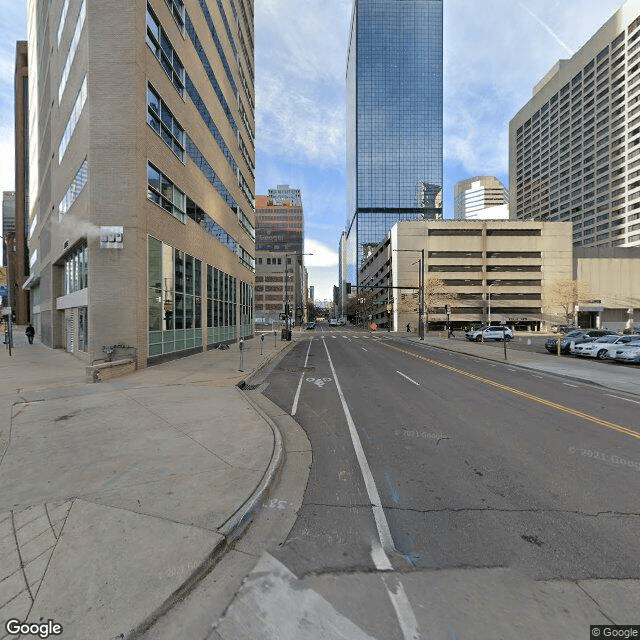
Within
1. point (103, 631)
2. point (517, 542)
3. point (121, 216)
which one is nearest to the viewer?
point (103, 631)

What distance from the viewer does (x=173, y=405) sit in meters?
8.54

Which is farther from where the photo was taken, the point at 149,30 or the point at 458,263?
the point at 458,263

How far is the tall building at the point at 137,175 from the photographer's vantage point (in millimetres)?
14461

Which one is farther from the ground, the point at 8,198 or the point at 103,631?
the point at 8,198

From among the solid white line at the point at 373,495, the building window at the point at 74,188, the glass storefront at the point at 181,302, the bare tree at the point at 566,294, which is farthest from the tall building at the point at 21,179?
the bare tree at the point at 566,294

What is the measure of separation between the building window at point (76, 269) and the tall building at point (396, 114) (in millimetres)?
141304

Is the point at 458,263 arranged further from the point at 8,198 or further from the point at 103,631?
the point at 8,198

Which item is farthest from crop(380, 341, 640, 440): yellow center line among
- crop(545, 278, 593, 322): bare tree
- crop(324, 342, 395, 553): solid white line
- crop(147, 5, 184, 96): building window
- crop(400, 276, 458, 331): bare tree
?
crop(545, 278, 593, 322): bare tree

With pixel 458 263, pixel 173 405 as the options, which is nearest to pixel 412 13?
pixel 458 263

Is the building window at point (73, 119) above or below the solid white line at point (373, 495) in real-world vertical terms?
above

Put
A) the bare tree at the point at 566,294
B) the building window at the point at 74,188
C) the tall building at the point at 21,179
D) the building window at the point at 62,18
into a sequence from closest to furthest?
the building window at the point at 74,188
the building window at the point at 62,18
the tall building at the point at 21,179
the bare tree at the point at 566,294

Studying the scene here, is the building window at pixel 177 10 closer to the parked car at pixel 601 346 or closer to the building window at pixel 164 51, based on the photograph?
the building window at pixel 164 51

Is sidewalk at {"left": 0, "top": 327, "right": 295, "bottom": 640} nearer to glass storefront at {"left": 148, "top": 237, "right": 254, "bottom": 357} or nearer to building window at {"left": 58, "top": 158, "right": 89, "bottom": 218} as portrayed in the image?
glass storefront at {"left": 148, "top": 237, "right": 254, "bottom": 357}

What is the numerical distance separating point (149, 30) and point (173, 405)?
17932mm
